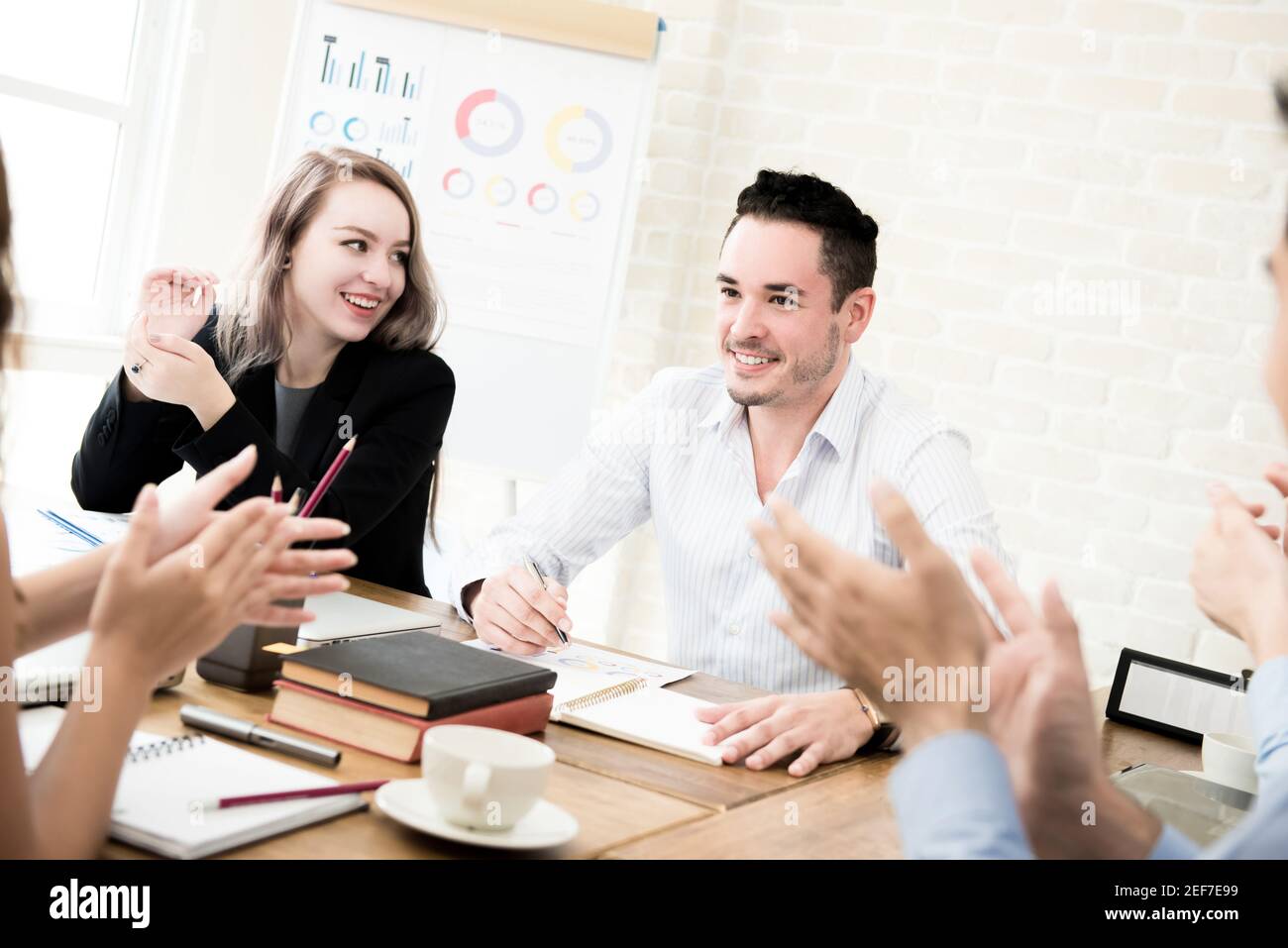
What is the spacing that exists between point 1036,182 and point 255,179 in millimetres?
2214

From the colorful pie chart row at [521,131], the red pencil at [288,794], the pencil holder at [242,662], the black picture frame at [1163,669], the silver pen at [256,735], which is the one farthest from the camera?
the colorful pie chart row at [521,131]

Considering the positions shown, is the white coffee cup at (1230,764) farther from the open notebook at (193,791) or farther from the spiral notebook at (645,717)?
the open notebook at (193,791)

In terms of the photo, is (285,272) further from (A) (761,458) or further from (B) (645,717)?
(B) (645,717)

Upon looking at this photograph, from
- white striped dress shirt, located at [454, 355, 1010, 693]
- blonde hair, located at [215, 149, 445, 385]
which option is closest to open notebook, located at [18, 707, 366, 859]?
white striped dress shirt, located at [454, 355, 1010, 693]

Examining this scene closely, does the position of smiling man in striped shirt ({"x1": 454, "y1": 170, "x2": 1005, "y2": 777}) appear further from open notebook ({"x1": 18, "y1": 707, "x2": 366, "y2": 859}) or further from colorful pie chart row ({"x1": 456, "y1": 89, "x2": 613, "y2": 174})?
colorful pie chart row ({"x1": 456, "y1": 89, "x2": 613, "y2": 174})

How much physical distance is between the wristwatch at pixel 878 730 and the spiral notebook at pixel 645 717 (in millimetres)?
182

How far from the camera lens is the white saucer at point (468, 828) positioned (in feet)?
3.13

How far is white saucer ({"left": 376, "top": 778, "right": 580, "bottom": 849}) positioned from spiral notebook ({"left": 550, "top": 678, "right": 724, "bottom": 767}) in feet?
0.96

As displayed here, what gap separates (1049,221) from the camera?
3.24 metres

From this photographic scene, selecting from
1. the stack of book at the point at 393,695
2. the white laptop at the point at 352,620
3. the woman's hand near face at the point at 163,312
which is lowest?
the white laptop at the point at 352,620

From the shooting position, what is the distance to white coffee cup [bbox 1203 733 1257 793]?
143cm

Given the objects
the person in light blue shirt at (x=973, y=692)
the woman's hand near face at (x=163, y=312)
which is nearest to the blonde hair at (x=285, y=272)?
the woman's hand near face at (x=163, y=312)

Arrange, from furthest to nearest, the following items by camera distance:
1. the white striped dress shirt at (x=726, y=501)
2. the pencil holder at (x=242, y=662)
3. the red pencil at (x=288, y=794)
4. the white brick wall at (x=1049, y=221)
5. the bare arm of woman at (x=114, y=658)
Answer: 1. the white brick wall at (x=1049, y=221)
2. the white striped dress shirt at (x=726, y=501)
3. the pencil holder at (x=242, y=662)
4. the red pencil at (x=288, y=794)
5. the bare arm of woman at (x=114, y=658)
